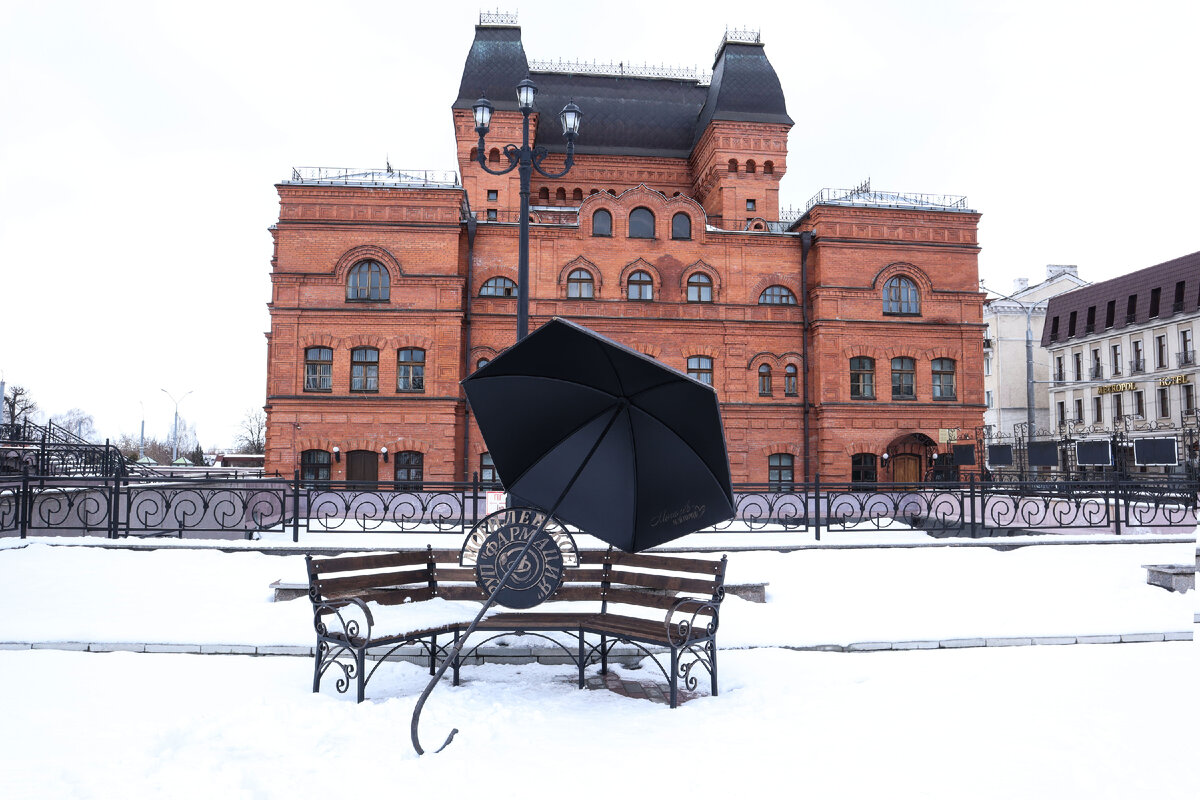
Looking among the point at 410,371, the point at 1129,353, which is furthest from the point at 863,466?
the point at 1129,353

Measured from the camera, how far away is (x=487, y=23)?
32000 millimetres

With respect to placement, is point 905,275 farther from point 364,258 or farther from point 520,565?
point 520,565

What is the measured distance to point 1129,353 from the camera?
4056 cm

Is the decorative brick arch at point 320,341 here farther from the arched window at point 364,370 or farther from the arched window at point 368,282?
the arched window at point 368,282

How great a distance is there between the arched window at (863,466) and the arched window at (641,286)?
32.1ft

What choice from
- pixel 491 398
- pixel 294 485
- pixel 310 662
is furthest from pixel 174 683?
pixel 294 485

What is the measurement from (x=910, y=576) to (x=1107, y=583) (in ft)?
7.99

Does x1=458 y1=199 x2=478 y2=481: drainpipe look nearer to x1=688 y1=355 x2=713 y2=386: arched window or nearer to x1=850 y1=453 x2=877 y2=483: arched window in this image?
x1=688 y1=355 x2=713 y2=386: arched window

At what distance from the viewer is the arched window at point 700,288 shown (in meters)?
27.5

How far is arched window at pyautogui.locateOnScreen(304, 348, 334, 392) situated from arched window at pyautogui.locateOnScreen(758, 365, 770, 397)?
15568mm

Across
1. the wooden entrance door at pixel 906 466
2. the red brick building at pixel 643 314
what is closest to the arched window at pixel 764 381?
the red brick building at pixel 643 314

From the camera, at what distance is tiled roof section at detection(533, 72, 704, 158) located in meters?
33.9

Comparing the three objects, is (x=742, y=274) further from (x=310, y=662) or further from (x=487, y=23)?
(x=310, y=662)

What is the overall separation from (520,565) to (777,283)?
943 inches
